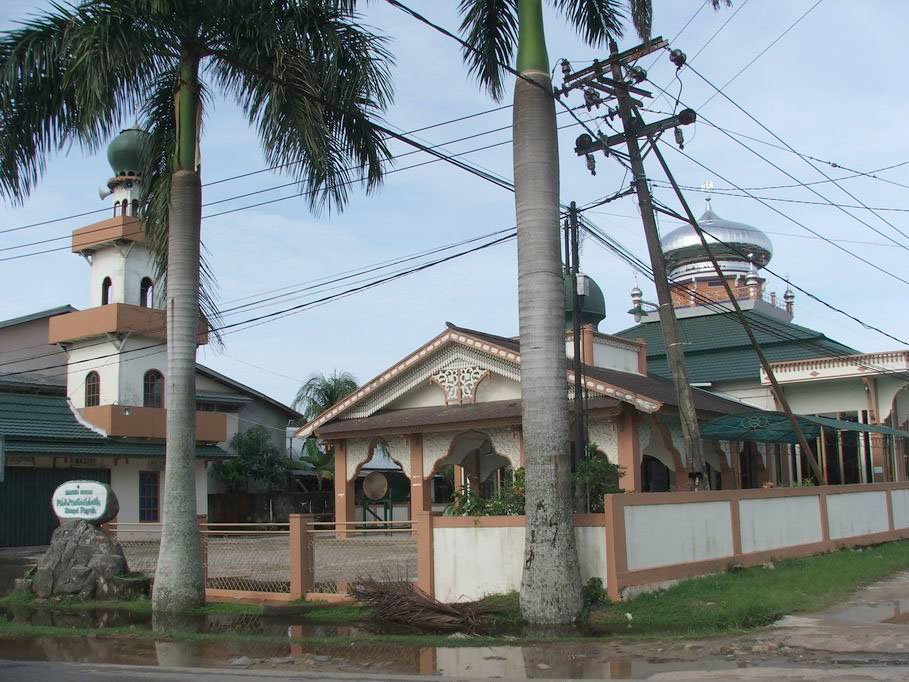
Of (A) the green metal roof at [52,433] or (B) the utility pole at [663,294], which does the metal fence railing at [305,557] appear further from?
(A) the green metal roof at [52,433]

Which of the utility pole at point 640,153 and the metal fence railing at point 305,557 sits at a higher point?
the utility pole at point 640,153

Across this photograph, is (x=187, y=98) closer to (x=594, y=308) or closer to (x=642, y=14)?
(x=642, y=14)

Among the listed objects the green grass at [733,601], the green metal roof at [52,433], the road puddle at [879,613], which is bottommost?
the road puddle at [879,613]

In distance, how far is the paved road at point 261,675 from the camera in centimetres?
848

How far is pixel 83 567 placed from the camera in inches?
632

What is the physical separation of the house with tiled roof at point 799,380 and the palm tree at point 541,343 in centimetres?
1125

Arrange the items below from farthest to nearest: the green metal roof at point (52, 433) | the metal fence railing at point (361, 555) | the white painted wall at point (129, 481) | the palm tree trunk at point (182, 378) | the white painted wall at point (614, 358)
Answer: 1. the white painted wall at point (129, 481)
2. the green metal roof at point (52, 433)
3. the white painted wall at point (614, 358)
4. the metal fence railing at point (361, 555)
5. the palm tree trunk at point (182, 378)

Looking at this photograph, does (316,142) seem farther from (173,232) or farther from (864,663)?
(864,663)

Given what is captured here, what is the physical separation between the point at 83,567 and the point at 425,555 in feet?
20.7

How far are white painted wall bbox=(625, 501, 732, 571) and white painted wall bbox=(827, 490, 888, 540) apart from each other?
5.25 metres

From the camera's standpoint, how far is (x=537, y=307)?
12.1m

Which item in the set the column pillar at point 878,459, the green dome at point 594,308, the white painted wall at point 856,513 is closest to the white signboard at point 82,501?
the white painted wall at point 856,513

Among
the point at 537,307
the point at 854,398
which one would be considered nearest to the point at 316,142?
the point at 537,307

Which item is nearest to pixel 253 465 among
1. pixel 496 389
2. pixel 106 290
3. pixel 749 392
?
pixel 106 290
